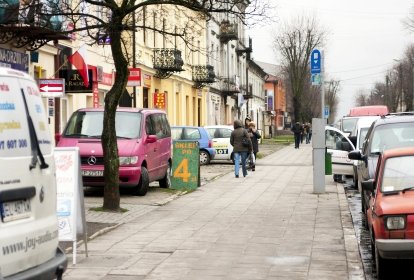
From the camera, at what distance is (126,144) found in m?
16.4

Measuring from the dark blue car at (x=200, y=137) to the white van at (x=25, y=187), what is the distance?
22.7m

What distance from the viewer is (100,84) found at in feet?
91.0

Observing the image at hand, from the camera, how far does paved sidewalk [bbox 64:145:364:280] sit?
27.9 ft

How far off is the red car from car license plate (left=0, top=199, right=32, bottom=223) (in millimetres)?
3651

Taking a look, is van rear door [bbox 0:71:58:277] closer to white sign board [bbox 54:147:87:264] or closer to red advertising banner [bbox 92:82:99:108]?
white sign board [bbox 54:147:87:264]

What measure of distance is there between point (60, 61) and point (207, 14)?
1105 cm

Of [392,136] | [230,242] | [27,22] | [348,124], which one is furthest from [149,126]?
[348,124]

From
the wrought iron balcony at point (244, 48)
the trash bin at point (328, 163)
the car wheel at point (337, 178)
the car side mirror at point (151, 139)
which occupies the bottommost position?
the car wheel at point (337, 178)

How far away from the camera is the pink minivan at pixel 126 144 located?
16.0m

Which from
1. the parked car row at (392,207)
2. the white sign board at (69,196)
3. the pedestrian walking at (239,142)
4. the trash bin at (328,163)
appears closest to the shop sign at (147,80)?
the pedestrian walking at (239,142)

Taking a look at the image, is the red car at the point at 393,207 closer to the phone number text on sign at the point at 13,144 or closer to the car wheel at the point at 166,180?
the phone number text on sign at the point at 13,144

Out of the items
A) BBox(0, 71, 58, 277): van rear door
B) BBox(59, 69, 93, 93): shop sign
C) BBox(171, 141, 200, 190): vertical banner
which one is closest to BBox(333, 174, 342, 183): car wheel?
BBox(171, 141, 200, 190): vertical banner

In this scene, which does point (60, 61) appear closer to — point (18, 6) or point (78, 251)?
point (18, 6)

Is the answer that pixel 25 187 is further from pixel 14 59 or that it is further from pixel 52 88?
pixel 14 59
